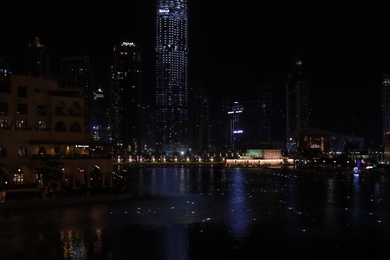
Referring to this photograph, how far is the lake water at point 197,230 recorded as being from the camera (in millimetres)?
21156

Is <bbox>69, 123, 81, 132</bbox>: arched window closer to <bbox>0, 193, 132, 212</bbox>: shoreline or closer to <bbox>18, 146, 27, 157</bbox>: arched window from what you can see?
<bbox>18, 146, 27, 157</bbox>: arched window

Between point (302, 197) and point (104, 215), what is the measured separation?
20.9 meters

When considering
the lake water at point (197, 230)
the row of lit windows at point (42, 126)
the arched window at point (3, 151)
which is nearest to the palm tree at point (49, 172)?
the arched window at point (3, 151)

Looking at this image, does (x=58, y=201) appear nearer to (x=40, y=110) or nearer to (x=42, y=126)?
(x=42, y=126)

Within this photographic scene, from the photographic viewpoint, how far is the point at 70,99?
41.9m

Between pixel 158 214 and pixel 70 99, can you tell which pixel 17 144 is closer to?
pixel 70 99

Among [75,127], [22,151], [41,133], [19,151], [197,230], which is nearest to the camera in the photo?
[197,230]

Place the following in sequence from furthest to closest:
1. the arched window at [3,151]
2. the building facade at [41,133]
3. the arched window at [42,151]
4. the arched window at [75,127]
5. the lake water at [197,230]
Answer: the arched window at [75,127], the arched window at [42,151], the building facade at [41,133], the arched window at [3,151], the lake water at [197,230]

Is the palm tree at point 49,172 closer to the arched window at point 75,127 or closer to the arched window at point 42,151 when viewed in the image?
the arched window at point 42,151

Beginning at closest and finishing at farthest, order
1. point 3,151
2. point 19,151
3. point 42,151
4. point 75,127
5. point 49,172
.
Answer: point 49,172, point 3,151, point 19,151, point 42,151, point 75,127

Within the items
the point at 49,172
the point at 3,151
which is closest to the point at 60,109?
the point at 3,151

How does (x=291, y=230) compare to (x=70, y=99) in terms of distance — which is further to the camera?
(x=70, y=99)

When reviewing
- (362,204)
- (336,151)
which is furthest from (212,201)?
(336,151)

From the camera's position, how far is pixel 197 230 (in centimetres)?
2611
